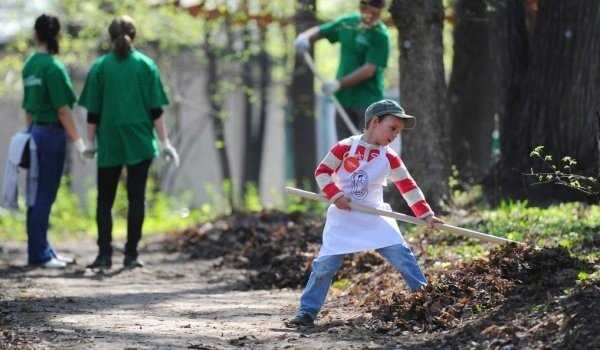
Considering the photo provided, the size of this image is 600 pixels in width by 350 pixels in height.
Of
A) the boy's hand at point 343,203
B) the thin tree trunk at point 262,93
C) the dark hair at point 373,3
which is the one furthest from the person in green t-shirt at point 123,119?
the thin tree trunk at point 262,93

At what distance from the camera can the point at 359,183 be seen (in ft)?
23.3

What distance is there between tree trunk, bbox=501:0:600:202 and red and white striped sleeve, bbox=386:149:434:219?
3.44 meters

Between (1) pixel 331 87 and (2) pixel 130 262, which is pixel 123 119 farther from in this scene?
(1) pixel 331 87

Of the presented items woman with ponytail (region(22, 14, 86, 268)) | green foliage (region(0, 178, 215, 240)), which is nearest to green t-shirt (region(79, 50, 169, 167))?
woman with ponytail (region(22, 14, 86, 268))

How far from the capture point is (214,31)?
22844 mm

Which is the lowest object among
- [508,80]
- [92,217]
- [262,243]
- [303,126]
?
[92,217]

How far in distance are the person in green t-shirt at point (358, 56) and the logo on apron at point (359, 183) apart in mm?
3698

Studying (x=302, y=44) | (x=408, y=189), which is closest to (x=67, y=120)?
(x=302, y=44)

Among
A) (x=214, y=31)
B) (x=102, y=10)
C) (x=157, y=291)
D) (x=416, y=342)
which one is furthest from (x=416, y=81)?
(x=214, y=31)

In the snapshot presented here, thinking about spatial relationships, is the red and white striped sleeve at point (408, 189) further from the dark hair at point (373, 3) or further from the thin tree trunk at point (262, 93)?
the thin tree trunk at point (262, 93)

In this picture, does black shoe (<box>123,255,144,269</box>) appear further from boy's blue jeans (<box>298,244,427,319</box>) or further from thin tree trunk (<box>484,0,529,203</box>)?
boy's blue jeans (<box>298,244,427,319</box>)

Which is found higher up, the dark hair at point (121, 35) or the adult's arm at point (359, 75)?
the dark hair at point (121, 35)

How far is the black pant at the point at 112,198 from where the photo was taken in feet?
34.3

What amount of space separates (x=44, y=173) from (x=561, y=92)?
4314 mm
